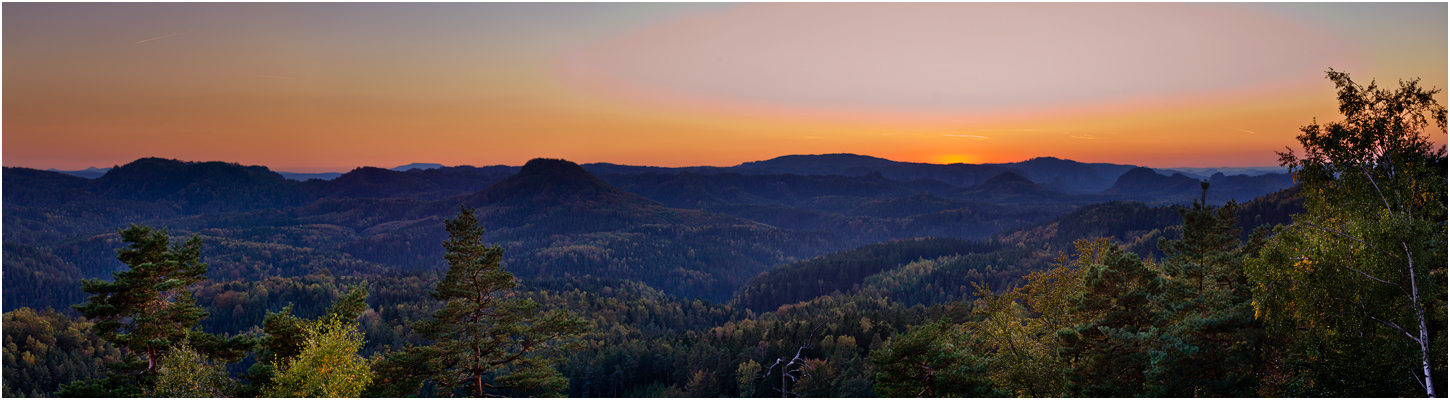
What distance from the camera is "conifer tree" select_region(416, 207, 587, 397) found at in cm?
2881

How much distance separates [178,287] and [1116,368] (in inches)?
1665

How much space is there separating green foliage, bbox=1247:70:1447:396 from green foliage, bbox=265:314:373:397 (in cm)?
3600

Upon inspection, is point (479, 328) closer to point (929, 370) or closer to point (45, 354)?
point (929, 370)

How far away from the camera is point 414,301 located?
163m

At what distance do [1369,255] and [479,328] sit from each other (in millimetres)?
33752

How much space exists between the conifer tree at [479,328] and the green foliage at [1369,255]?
29.2m

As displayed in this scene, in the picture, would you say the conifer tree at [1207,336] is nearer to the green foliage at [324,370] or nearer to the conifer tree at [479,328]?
the conifer tree at [479,328]

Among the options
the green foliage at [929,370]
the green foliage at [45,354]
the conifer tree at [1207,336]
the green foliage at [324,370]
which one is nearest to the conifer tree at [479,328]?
the green foliage at [324,370]

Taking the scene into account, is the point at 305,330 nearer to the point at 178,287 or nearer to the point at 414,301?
the point at 178,287

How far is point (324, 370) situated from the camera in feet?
87.8

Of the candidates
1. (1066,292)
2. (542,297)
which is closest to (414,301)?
(542,297)

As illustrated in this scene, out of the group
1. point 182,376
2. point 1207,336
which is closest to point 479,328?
point 182,376

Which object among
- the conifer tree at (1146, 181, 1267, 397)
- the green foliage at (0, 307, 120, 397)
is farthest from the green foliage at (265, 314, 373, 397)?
the green foliage at (0, 307, 120, 397)

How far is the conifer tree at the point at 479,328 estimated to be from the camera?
2881 cm
